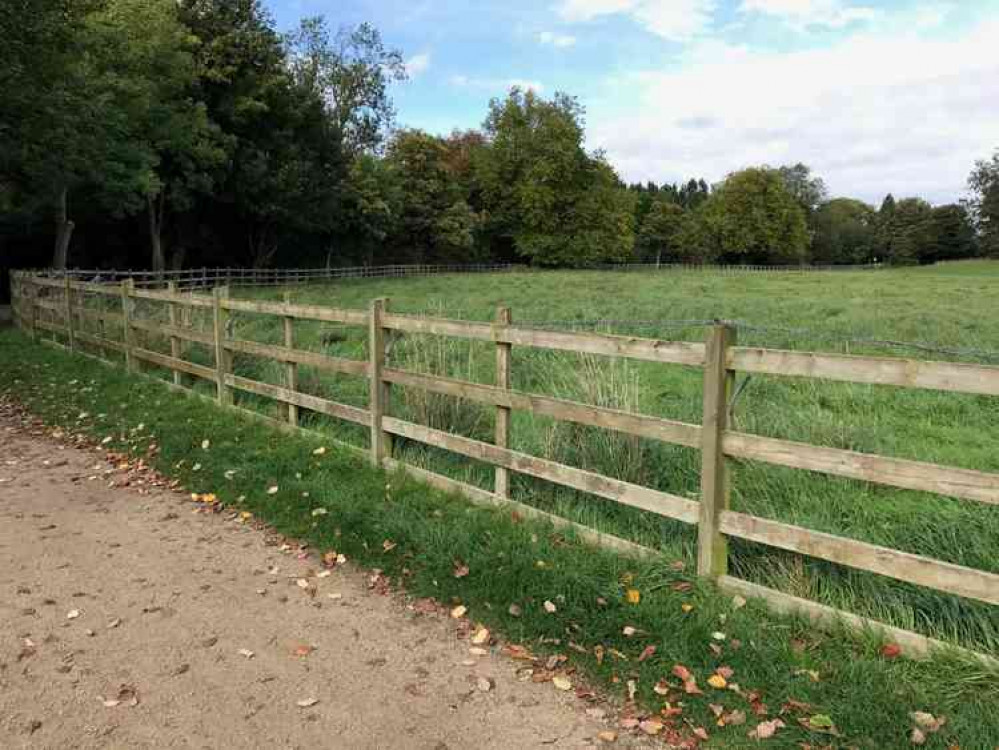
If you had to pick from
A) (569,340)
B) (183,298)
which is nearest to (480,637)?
(569,340)

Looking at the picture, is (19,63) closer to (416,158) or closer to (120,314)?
(120,314)

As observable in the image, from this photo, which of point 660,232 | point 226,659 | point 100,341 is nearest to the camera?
point 226,659

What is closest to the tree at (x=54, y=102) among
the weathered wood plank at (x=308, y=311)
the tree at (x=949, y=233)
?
the weathered wood plank at (x=308, y=311)

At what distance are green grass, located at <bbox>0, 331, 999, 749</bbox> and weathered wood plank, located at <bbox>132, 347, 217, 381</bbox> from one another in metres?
1.86

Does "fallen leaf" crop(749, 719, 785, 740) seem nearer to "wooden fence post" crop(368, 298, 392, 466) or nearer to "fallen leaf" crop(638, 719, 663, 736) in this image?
"fallen leaf" crop(638, 719, 663, 736)

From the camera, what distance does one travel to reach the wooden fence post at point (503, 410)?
551 centimetres

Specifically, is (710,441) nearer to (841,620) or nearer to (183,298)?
(841,620)

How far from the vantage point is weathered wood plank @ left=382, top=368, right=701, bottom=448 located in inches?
175

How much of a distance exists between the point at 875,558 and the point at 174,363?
8.86 meters

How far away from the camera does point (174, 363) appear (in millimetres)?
10211

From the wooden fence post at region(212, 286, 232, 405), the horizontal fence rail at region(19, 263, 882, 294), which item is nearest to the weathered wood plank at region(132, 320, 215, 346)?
the wooden fence post at region(212, 286, 232, 405)

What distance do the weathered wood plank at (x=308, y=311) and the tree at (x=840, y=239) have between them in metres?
126

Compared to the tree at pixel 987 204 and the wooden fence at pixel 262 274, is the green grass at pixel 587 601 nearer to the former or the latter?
the wooden fence at pixel 262 274

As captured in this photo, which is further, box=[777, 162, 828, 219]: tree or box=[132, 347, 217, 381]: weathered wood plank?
box=[777, 162, 828, 219]: tree
